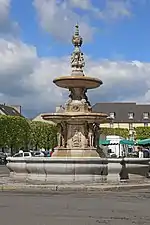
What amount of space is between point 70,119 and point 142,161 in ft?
14.9

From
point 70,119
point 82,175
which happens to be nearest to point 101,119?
point 70,119

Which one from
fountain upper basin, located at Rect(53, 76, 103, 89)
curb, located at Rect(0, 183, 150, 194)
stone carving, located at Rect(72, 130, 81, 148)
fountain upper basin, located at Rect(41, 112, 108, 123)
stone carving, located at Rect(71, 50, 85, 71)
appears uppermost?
stone carving, located at Rect(71, 50, 85, 71)

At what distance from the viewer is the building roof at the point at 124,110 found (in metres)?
137

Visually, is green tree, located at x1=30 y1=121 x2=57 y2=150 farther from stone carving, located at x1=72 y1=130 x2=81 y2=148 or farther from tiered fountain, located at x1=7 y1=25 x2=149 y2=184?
stone carving, located at x1=72 y1=130 x2=81 y2=148

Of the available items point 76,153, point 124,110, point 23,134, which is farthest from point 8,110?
point 76,153

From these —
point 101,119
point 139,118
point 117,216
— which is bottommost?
point 117,216

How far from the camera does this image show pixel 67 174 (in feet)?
76.3

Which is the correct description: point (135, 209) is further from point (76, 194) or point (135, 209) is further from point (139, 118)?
point (139, 118)

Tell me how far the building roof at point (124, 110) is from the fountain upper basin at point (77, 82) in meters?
107

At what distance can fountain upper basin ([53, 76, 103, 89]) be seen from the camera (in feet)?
93.6

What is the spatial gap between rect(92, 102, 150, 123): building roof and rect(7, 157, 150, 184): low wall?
4398 inches

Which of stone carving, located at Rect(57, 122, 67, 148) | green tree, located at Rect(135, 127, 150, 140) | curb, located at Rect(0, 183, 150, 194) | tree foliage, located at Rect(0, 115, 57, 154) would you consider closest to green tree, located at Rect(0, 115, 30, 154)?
tree foliage, located at Rect(0, 115, 57, 154)

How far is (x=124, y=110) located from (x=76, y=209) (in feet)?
412

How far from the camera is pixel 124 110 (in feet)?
456
